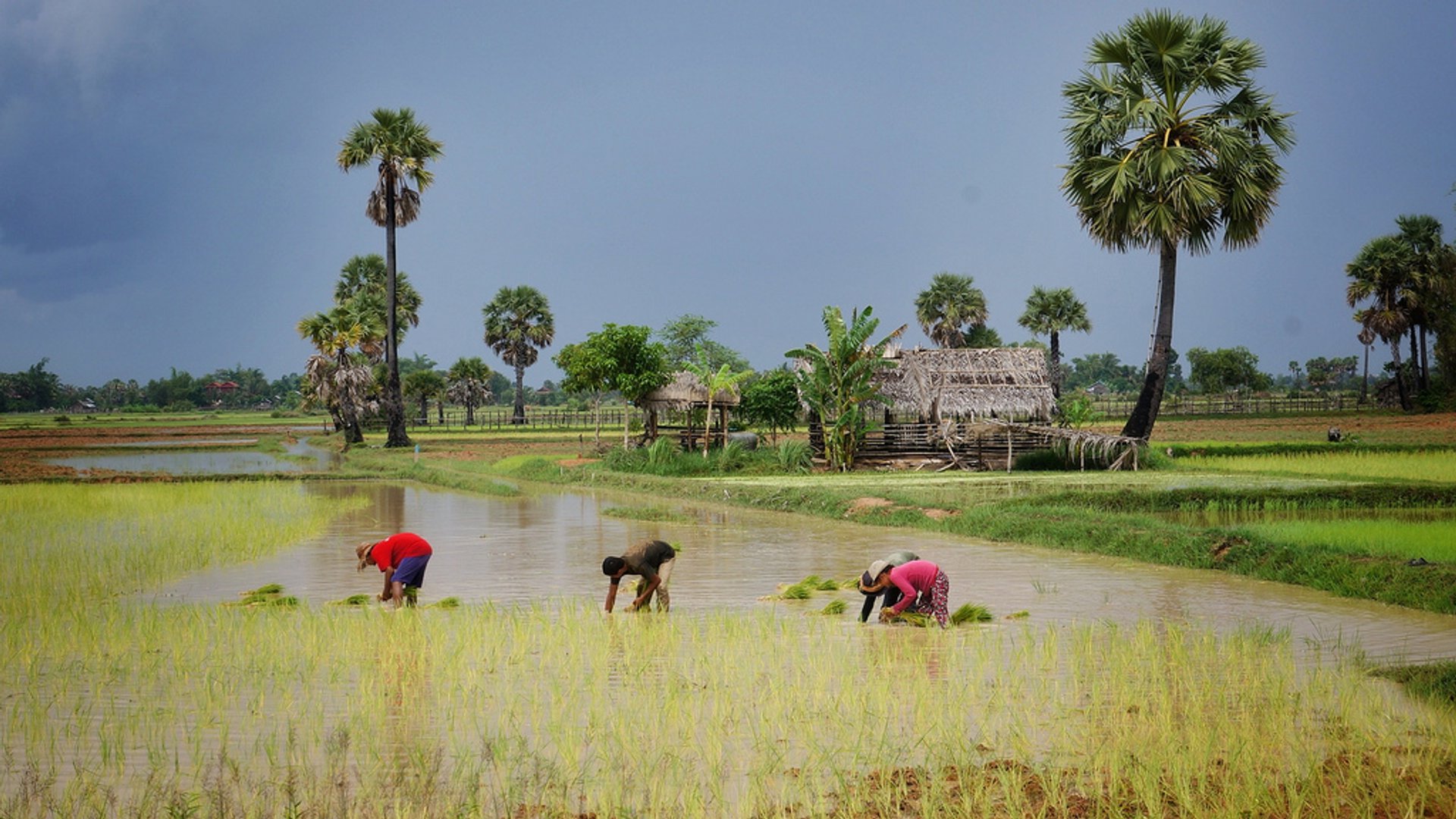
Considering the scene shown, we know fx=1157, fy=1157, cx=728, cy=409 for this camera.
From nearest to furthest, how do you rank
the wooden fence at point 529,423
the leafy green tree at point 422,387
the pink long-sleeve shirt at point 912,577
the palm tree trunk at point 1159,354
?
the pink long-sleeve shirt at point 912,577 → the palm tree trunk at point 1159,354 → the wooden fence at point 529,423 → the leafy green tree at point 422,387

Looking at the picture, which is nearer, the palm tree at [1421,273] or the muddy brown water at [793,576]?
the muddy brown water at [793,576]

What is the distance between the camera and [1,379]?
97.7 metres

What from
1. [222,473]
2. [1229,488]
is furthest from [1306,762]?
[222,473]

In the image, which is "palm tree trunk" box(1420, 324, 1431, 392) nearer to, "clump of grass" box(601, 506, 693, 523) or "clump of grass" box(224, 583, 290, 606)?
"clump of grass" box(601, 506, 693, 523)

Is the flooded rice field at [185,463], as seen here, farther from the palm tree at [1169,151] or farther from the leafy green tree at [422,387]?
the leafy green tree at [422,387]

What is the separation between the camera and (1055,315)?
5531 cm

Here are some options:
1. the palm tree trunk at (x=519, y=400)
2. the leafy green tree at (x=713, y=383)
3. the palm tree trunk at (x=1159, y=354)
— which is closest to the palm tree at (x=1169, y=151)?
the palm tree trunk at (x=1159, y=354)

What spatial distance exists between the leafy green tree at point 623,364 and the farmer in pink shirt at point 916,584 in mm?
19455

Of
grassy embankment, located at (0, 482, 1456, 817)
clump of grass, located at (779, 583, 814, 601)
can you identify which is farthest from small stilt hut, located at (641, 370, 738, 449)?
grassy embankment, located at (0, 482, 1456, 817)

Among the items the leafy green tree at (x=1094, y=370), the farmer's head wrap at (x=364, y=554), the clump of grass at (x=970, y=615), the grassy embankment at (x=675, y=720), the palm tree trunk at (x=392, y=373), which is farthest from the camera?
the leafy green tree at (x=1094, y=370)

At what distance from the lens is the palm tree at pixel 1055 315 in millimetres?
55031

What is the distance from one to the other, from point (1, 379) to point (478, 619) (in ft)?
351

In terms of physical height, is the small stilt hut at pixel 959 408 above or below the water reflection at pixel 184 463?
above

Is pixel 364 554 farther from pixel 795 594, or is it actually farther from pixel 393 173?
pixel 393 173
